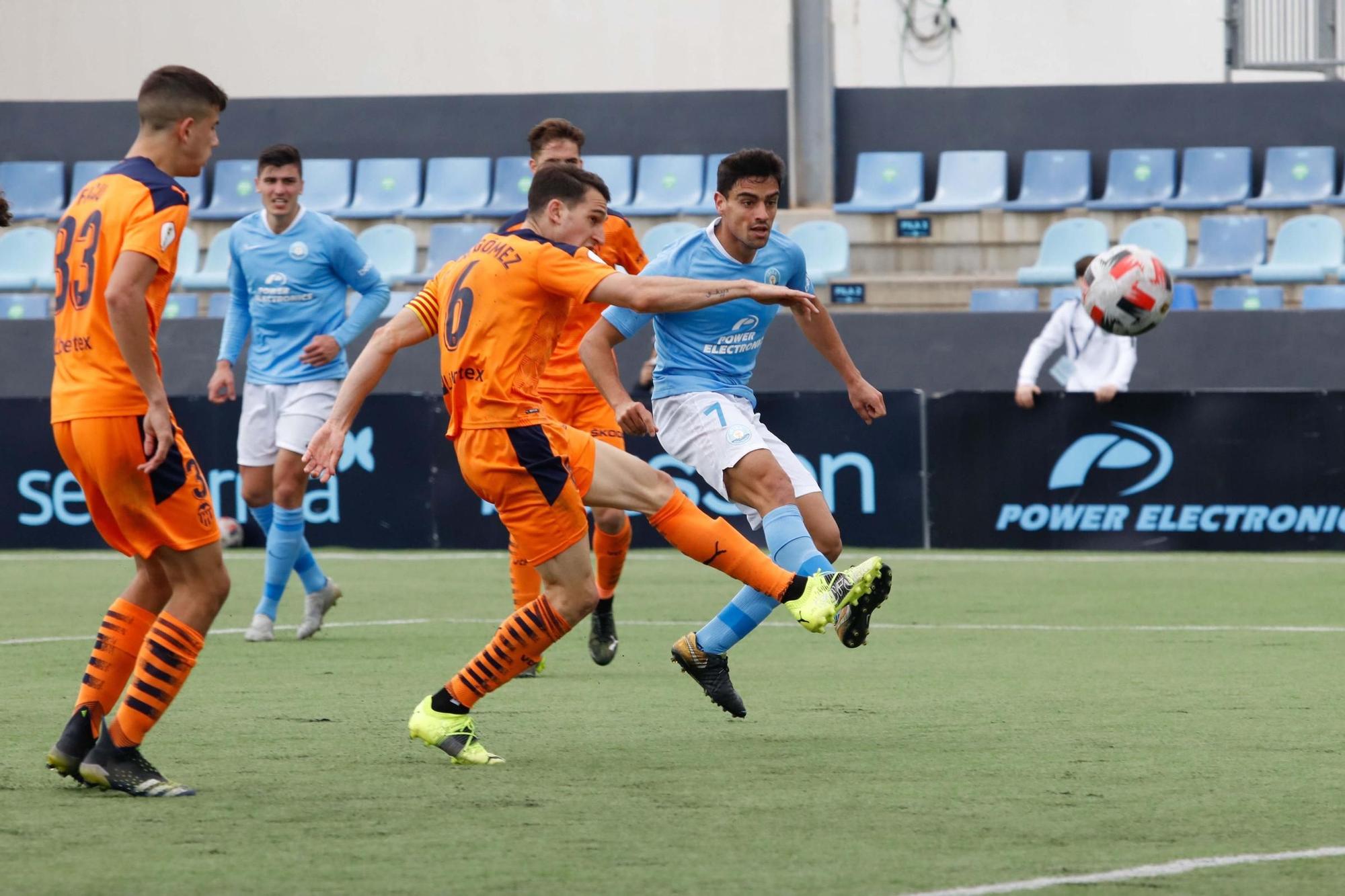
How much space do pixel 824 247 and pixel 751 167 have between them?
1162 centimetres

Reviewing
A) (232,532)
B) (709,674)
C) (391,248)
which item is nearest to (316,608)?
(709,674)

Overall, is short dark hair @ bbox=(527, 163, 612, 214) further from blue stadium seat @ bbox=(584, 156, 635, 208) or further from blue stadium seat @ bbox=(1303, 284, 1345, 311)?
blue stadium seat @ bbox=(584, 156, 635, 208)

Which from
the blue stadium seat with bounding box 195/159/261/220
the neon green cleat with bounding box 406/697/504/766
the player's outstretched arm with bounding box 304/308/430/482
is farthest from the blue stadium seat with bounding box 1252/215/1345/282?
the neon green cleat with bounding box 406/697/504/766

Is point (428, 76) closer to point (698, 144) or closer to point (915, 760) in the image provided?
point (698, 144)

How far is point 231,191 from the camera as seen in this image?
2045 centimetres

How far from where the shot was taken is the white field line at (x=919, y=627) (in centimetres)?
946

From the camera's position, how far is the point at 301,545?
9641 mm

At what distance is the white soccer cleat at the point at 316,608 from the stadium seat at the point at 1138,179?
36.8 feet

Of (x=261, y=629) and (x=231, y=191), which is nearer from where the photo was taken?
(x=261, y=629)

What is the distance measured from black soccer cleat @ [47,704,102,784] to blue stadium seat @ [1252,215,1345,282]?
1436 centimetres

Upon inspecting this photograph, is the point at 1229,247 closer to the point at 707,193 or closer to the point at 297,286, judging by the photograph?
the point at 707,193

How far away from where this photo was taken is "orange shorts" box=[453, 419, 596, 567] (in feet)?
19.5

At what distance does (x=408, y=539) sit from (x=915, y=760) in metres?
9.38

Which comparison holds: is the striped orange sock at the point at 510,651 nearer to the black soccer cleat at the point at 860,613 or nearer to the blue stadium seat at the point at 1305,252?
the black soccer cleat at the point at 860,613
